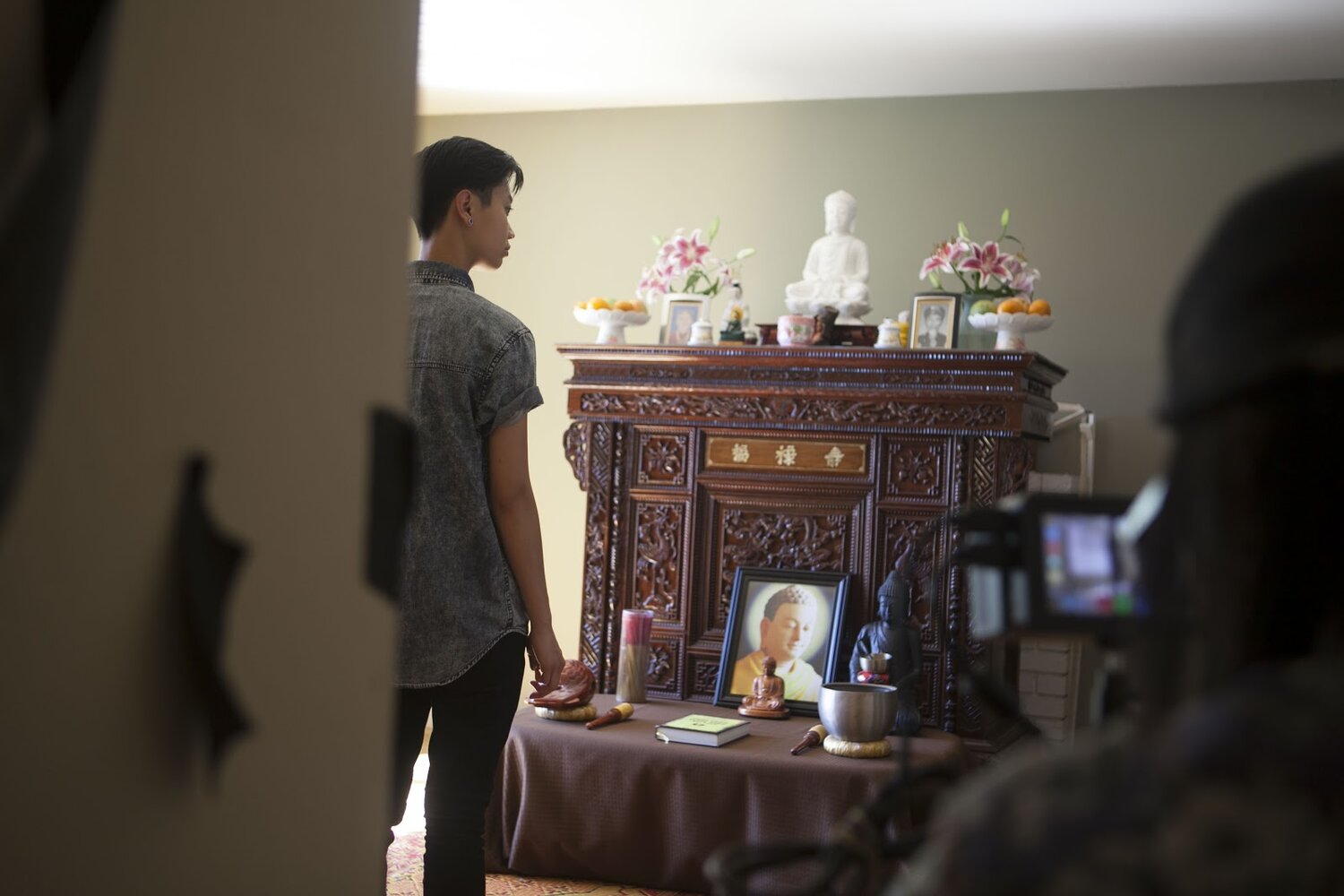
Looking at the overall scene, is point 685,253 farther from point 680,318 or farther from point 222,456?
point 222,456

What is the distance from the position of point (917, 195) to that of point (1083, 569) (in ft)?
14.9

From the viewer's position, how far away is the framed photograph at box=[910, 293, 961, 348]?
156 inches

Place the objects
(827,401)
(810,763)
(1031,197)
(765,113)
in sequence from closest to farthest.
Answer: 1. (810,763)
2. (827,401)
3. (1031,197)
4. (765,113)

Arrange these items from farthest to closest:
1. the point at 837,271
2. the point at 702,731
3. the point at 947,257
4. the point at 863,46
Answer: the point at 863,46, the point at 837,271, the point at 947,257, the point at 702,731

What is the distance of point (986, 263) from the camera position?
3.96m

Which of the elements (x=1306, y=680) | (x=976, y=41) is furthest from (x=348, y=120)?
(x=976, y=41)

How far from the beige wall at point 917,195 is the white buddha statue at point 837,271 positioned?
805 mm

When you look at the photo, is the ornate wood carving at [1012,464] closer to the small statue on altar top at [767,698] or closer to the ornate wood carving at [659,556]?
the small statue on altar top at [767,698]

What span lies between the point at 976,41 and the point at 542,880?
10.7 feet

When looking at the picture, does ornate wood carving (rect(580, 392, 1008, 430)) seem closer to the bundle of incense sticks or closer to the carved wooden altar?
the carved wooden altar

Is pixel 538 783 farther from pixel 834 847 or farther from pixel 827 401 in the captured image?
pixel 834 847

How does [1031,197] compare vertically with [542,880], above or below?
above

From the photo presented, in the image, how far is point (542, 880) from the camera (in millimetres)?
3402

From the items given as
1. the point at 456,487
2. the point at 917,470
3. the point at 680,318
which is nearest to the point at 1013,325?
the point at 917,470
